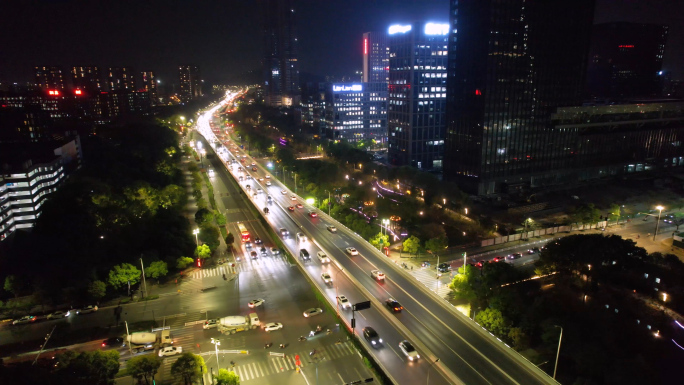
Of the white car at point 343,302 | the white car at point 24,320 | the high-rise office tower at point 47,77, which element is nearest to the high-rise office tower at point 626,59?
the white car at point 343,302

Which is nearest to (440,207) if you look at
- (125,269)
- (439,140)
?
(439,140)

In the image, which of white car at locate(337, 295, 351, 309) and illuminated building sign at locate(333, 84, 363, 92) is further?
illuminated building sign at locate(333, 84, 363, 92)

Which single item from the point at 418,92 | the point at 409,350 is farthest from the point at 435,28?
the point at 409,350

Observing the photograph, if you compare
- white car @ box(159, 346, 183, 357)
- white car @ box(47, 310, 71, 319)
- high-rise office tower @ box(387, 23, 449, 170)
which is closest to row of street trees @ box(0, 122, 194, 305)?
white car @ box(47, 310, 71, 319)

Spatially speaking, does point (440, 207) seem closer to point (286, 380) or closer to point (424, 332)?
point (424, 332)

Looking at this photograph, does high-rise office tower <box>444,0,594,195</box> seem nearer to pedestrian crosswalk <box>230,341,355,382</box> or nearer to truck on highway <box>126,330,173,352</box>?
pedestrian crosswalk <box>230,341,355,382</box>
